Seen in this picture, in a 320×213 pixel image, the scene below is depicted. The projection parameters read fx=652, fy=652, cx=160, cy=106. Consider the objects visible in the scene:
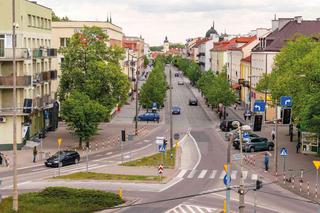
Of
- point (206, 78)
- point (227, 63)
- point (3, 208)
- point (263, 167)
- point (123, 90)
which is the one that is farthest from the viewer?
point (227, 63)

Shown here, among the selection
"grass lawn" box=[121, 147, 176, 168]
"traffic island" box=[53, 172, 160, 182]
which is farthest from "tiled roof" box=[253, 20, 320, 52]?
"traffic island" box=[53, 172, 160, 182]

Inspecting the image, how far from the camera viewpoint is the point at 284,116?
3875 centimetres

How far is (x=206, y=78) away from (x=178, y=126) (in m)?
39.7

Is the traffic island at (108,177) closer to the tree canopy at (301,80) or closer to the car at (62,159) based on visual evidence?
the car at (62,159)

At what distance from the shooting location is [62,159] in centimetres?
5428

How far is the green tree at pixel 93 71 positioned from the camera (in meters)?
69.2

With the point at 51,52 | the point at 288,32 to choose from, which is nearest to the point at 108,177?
the point at 51,52

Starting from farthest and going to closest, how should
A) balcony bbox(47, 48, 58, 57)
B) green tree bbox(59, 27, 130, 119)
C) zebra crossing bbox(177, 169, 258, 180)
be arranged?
1. balcony bbox(47, 48, 58, 57)
2. green tree bbox(59, 27, 130, 119)
3. zebra crossing bbox(177, 169, 258, 180)

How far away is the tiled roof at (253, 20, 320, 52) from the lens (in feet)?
303

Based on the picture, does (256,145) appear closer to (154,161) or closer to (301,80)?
(301,80)

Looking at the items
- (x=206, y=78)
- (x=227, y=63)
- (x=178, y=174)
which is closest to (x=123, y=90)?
(x=178, y=174)

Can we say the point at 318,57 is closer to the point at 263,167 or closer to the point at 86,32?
the point at 263,167

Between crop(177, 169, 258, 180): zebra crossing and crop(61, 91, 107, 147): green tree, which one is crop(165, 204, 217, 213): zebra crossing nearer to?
crop(177, 169, 258, 180): zebra crossing

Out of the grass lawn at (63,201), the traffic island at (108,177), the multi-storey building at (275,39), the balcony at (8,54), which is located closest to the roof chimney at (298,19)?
the multi-storey building at (275,39)
